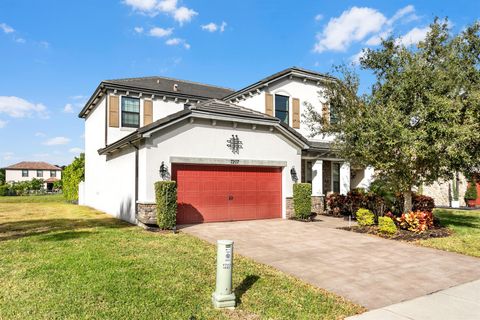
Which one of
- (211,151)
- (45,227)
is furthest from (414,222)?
(45,227)

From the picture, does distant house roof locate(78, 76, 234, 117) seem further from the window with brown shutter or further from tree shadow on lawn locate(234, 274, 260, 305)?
tree shadow on lawn locate(234, 274, 260, 305)

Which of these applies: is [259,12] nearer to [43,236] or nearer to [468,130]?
[468,130]

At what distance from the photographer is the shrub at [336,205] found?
55.0 ft

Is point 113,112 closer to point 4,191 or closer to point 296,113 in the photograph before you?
point 296,113

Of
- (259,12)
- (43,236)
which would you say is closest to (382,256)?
(43,236)

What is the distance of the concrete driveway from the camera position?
588 centimetres

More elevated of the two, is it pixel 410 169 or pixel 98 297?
pixel 410 169

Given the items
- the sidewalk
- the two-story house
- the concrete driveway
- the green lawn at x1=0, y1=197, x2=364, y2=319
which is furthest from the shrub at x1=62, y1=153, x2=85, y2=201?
the sidewalk

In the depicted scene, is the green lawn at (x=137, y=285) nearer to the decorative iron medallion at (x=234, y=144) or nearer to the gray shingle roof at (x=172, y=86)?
the decorative iron medallion at (x=234, y=144)

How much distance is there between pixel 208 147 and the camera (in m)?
13.6

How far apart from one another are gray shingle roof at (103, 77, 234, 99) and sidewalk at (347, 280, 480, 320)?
1715cm

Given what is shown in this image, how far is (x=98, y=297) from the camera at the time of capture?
5.13m

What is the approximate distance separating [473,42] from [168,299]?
13188 mm

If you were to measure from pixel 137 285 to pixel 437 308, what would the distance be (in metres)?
4.90
